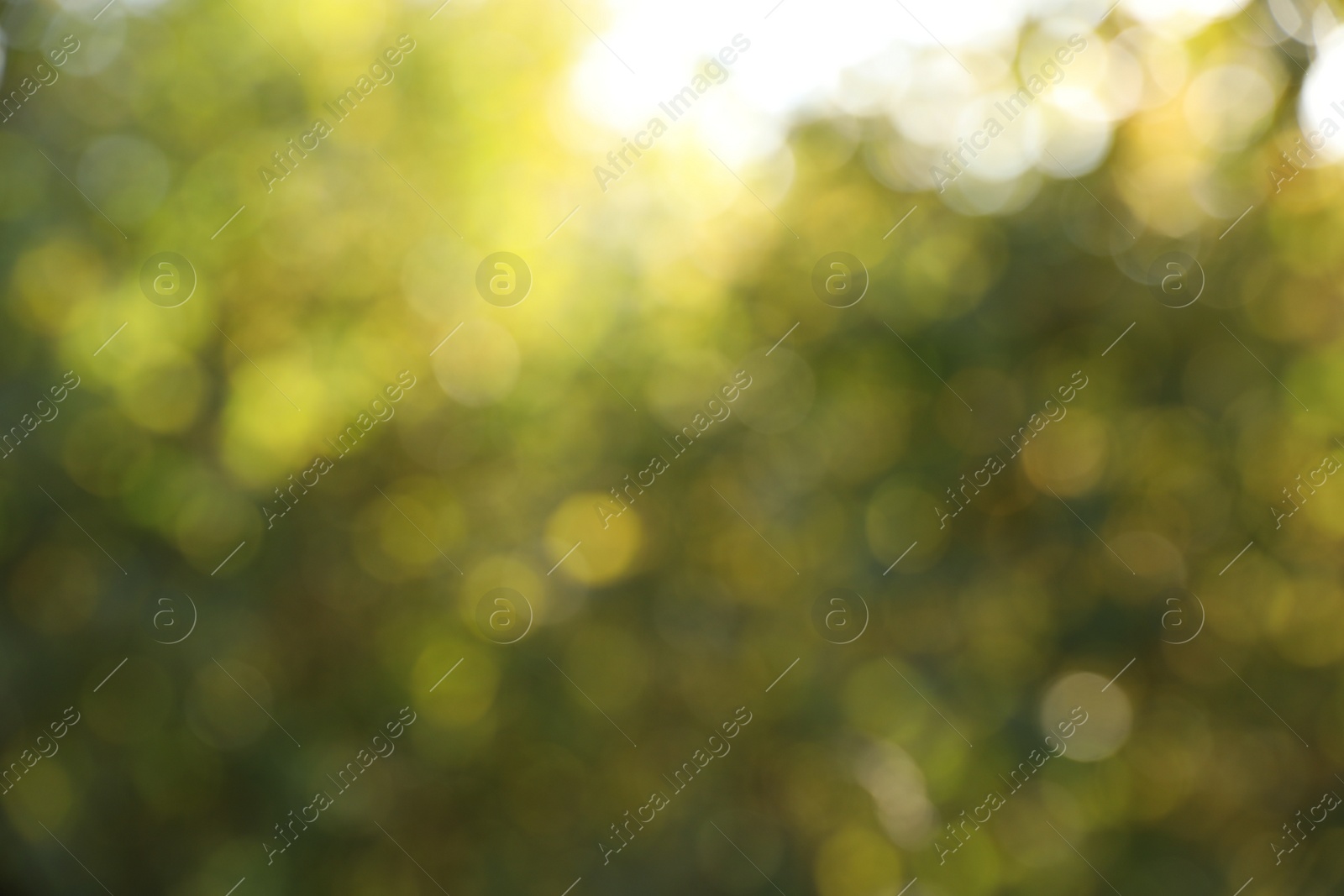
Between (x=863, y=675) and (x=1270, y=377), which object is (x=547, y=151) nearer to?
(x=863, y=675)

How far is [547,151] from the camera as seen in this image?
2.45 meters

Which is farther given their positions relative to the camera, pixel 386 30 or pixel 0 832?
pixel 386 30

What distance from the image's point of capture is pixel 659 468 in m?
2.40

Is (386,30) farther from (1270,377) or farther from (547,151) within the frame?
(1270,377)

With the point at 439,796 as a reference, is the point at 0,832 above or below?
above

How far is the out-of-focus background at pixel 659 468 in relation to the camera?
7.43 feet

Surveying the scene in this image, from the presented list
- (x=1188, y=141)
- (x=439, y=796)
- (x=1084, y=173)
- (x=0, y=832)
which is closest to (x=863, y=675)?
(x=439, y=796)

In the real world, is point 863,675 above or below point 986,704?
above

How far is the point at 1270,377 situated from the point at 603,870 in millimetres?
1786

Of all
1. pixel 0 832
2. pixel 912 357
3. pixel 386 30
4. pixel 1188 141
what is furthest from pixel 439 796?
pixel 1188 141

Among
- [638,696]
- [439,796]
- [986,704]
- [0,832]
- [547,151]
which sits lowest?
[986,704]

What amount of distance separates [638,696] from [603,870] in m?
0.38

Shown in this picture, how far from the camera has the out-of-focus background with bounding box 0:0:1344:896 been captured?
2.26 meters

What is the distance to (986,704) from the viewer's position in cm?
232
